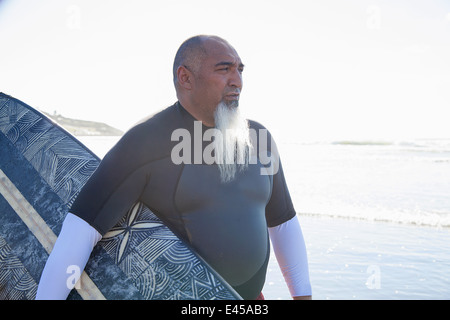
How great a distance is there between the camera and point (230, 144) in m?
1.83

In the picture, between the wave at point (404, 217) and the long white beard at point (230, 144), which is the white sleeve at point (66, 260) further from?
the wave at point (404, 217)

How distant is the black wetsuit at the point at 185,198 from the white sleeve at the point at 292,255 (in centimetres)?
23

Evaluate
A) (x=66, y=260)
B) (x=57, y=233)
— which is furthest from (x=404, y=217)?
(x=66, y=260)

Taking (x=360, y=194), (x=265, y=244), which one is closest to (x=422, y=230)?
(x=360, y=194)

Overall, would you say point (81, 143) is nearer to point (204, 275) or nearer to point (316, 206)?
point (204, 275)

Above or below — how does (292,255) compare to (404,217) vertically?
above

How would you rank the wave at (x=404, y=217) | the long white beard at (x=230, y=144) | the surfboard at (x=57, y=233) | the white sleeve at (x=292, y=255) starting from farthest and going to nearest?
the wave at (x=404, y=217)
the white sleeve at (x=292, y=255)
the long white beard at (x=230, y=144)
the surfboard at (x=57, y=233)

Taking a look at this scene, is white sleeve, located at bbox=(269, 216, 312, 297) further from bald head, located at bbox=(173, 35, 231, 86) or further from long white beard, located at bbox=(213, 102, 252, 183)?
bald head, located at bbox=(173, 35, 231, 86)

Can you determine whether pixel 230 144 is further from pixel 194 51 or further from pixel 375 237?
pixel 375 237

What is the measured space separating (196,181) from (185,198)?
84mm

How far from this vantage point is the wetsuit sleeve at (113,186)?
1577mm

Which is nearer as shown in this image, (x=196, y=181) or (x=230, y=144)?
(x=196, y=181)

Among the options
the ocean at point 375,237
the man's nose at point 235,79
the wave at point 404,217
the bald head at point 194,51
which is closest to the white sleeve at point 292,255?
the man's nose at point 235,79

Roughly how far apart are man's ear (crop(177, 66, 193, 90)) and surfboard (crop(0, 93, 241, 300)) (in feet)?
1.88
